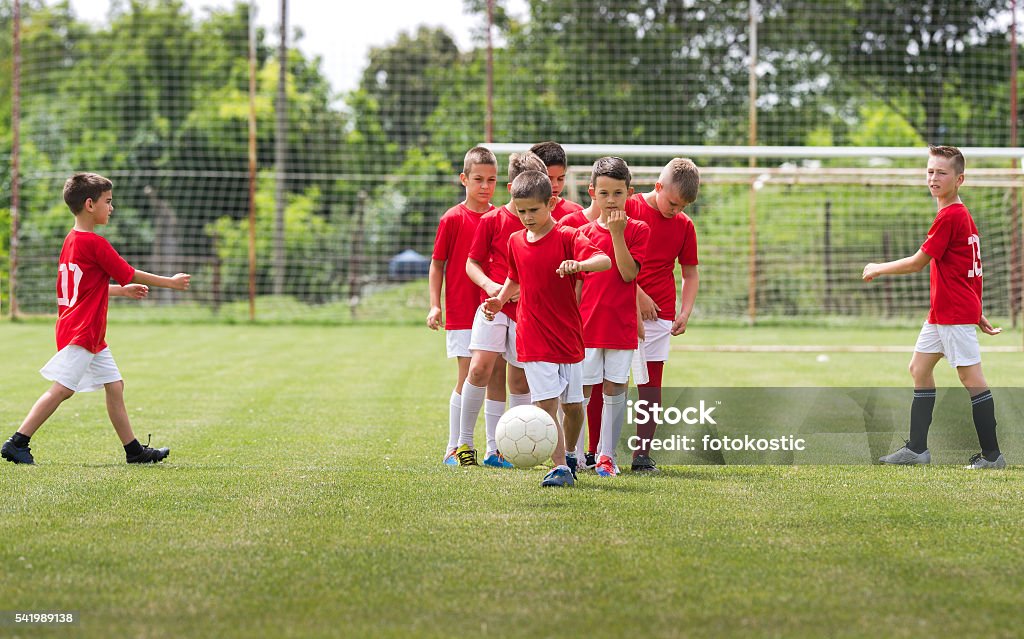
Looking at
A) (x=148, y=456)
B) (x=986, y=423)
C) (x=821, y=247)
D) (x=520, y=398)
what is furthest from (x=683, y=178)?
(x=821, y=247)

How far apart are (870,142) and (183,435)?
72.9 ft

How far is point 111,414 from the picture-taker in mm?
6395

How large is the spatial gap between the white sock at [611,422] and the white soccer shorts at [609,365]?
0.12m

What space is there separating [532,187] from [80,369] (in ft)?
9.05

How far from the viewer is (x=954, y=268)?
21.6 ft

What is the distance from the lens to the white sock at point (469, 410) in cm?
646

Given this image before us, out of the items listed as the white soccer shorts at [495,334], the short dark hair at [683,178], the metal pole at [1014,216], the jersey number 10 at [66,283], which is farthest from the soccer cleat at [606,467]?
the metal pole at [1014,216]

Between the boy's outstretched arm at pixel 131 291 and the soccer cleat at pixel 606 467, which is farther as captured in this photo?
the boy's outstretched arm at pixel 131 291

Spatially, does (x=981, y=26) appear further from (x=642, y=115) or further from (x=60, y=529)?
(x=60, y=529)

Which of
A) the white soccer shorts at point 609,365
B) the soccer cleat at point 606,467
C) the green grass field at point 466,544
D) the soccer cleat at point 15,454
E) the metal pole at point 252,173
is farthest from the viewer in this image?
the metal pole at point 252,173

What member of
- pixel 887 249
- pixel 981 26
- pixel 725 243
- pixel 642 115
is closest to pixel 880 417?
pixel 725 243

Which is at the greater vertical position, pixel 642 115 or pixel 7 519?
pixel 642 115

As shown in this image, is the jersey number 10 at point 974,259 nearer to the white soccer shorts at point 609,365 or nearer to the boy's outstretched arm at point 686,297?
the boy's outstretched arm at point 686,297

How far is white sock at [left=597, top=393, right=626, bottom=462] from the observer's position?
239 inches
